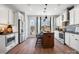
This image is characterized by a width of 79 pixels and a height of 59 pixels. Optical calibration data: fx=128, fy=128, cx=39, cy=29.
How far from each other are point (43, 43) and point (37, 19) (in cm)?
206

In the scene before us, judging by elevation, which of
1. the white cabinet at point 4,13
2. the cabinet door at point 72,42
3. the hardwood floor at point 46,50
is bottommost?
the hardwood floor at point 46,50

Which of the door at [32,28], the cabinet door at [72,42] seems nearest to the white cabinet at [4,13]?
the door at [32,28]

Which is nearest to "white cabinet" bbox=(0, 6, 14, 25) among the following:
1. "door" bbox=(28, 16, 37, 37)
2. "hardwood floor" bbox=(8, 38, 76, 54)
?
"door" bbox=(28, 16, 37, 37)

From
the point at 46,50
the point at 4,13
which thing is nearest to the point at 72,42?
the point at 46,50

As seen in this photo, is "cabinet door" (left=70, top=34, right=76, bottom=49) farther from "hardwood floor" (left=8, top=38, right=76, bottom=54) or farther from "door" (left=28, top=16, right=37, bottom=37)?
"door" (left=28, top=16, right=37, bottom=37)

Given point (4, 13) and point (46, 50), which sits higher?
point (4, 13)

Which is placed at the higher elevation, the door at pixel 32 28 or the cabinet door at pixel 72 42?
the door at pixel 32 28

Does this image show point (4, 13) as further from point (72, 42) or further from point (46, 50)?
point (72, 42)

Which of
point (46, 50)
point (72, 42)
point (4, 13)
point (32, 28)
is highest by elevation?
point (4, 13)

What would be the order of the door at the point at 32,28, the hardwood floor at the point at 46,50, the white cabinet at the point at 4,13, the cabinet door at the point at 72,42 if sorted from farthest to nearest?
the door at the point at 32,28, the cabinet door at the point at 72,42, the hardwood floor at the point at 46,50, the white cabinet at the point at 4,13

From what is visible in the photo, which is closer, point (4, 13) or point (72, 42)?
point (4, 13)

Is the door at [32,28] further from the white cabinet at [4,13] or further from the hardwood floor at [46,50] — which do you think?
the white cabinet at [4,13]

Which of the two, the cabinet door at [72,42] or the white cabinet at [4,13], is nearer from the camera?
the white cabinet at [4,13]
